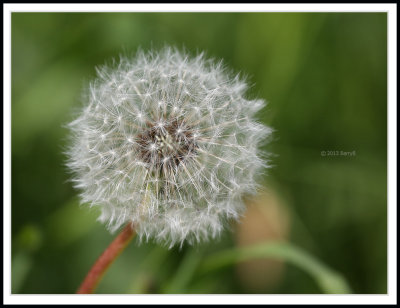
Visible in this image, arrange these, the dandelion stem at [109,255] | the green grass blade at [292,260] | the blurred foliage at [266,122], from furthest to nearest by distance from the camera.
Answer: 1. the blurred foliage at [266,122]
2. the green grass blade at [292,260]
3. the dandelion stem at [109,255]

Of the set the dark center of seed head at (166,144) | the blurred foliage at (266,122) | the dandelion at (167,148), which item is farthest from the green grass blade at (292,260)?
the dark center of seed head at (166,144)

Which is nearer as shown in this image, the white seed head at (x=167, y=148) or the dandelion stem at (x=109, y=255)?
the dandelion stem at (x=109, y=255)

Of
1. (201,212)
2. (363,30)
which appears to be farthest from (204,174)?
(363,30)

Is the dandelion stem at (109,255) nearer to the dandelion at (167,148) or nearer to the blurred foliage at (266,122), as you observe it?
the dandelion at (167,148)

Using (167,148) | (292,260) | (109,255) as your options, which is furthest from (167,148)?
(292,260)

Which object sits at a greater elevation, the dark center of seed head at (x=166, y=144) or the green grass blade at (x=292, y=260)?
the dark center of seed head at (x=166, y=144)

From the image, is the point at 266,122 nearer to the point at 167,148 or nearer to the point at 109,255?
the point at 167,148

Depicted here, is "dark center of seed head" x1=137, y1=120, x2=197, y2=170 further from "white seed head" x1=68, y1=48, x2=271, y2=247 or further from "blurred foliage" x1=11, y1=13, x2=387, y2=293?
"blurred foliage" x1=11, y1=13, x2=387, y2=293

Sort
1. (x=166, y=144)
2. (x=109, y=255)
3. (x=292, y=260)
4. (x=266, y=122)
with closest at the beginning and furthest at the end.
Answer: (x=109, y=255) < (x=166, y=144) < (x=292, y=260) < (x=266, y=122)
